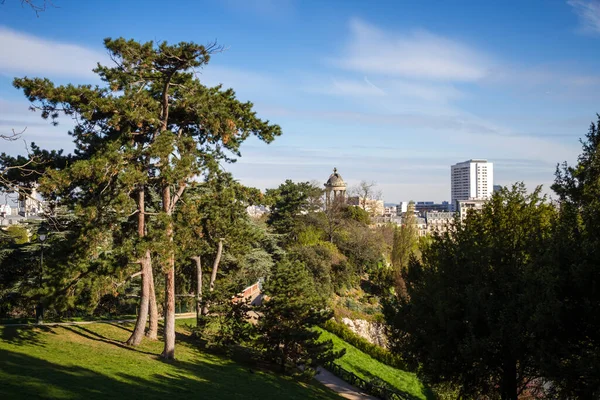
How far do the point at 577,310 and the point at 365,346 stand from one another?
19.1 metres

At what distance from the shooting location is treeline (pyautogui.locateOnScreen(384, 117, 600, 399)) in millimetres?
10727

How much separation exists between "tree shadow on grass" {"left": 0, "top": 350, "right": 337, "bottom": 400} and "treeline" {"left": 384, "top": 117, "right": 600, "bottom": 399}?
437 cm

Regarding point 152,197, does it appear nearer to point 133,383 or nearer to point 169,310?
point 169,310

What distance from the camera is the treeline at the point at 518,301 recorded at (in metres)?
10.7

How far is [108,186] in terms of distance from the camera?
15.5 metres

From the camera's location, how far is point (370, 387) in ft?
65.9

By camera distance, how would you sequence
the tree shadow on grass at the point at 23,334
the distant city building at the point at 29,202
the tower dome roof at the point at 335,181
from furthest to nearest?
the tower dome roof at the point at 335,181 → the tree shadow on grass at the point at 23,334 → the distant city building at the point at 29,202

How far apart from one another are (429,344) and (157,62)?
11.8 m

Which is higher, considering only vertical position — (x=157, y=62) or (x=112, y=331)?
(x=157, y=62)

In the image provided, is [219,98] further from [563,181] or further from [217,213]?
[563,181]

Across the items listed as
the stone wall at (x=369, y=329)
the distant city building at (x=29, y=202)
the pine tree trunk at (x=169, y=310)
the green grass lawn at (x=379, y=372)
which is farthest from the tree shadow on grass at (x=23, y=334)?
the stone wall at (x=369, y=329)

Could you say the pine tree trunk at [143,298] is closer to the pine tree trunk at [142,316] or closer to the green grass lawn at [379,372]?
the pine tree trunk at [142,316]

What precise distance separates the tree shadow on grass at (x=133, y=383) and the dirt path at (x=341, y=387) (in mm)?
2569

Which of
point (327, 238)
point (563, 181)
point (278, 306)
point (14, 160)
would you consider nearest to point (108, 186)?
point (14, 160)
